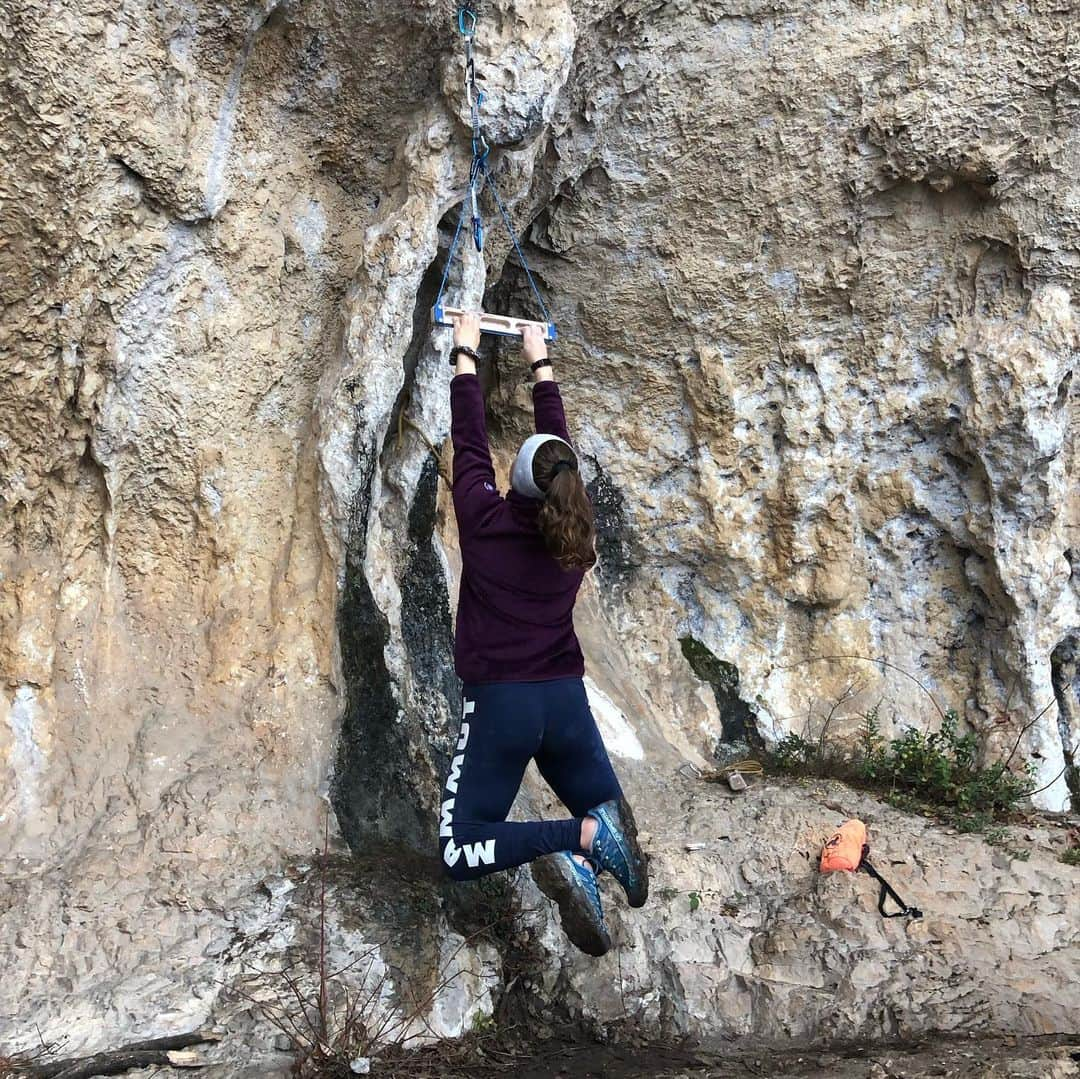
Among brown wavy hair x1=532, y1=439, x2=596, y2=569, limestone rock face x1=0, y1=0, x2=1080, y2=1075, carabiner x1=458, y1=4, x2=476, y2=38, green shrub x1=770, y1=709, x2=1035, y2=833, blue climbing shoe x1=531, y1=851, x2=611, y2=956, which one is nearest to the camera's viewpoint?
brown wavy hair x1=532, y1=439, x2=596, y2=569

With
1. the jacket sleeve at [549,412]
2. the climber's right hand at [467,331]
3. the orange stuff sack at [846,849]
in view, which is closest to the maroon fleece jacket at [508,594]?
the jacket sleeve at [549,412]

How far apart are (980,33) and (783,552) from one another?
2.45m

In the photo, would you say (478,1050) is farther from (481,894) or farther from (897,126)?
(897,126)

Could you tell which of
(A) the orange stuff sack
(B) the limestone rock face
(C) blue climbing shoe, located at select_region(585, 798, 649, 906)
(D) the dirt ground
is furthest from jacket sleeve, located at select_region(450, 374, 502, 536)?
(A) the orange stuff sack

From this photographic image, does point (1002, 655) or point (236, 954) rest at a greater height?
point (1002, 655)

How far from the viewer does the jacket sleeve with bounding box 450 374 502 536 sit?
2936 mm

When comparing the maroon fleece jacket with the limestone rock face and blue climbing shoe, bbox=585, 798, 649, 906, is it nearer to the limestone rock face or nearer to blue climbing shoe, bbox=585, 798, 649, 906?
blue climbing shoe, bbox=585, 798, 649, 906

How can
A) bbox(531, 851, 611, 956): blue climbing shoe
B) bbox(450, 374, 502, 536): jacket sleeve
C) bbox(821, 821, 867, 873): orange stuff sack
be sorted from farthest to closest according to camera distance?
bbox(821, 821, 867, 873): orange stuff sack
bbox(450, 374, 502, 536): jacket sleeve
bbox(531, 851, 611, 956): blue climbing shoe

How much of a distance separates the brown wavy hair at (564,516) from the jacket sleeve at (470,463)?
20 cm

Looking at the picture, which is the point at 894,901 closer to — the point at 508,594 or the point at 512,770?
the point at 512,770

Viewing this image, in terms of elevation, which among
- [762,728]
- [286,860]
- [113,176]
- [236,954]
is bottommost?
[236,954]

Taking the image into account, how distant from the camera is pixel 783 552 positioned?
4.96 meters

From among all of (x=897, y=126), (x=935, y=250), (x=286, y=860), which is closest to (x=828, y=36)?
(x=897, y=126)

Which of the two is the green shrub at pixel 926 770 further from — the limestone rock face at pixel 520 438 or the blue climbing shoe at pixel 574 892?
the blue climbing shoe at pixel 574 892
